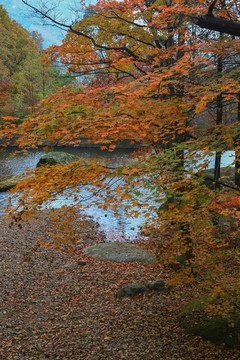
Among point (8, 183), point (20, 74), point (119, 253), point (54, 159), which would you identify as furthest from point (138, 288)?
point (20, 74)

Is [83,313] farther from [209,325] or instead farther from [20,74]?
[20,74]

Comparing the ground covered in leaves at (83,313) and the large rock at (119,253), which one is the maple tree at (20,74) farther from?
the ground covered in leaves at (83,313)

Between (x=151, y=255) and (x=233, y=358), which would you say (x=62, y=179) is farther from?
(x=151, y=255)

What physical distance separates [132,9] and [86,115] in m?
4.84

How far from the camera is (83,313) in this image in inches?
243

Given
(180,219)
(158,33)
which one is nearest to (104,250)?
(180,219)

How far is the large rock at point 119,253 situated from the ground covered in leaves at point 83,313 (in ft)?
1.17

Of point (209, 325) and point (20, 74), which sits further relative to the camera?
point (20, 74)

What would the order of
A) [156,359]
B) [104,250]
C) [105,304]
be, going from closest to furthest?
[156,359]
[105,304]
[104,250]

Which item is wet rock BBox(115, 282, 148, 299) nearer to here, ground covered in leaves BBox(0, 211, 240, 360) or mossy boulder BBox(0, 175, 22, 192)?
ground covered in leaves BBox(0, 211, 240, 360)

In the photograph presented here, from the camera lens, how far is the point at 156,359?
15.5 ft

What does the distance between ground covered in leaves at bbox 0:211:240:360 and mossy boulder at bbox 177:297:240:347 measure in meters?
0.14

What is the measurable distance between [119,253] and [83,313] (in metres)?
3.17

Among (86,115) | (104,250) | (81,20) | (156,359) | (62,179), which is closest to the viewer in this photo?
(86,115)
